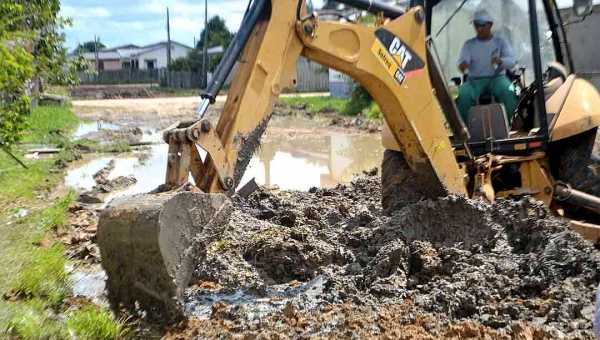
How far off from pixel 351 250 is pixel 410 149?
1006 millimetres

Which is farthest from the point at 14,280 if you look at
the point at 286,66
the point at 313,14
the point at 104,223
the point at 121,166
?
the point at 121,166

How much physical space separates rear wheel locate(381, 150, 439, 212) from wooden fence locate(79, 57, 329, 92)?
1658 inches

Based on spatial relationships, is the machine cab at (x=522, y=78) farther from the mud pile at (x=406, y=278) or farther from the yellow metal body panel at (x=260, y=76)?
the yellow metal body panel at (x=260, y=76)

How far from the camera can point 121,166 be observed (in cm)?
1541

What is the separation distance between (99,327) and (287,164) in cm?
1065

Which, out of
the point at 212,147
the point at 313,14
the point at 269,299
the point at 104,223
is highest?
the point at 313,14

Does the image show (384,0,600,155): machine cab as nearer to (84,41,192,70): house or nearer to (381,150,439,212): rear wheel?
(381,150,439,212): rear wheel

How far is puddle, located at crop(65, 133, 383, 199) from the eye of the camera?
12906mm

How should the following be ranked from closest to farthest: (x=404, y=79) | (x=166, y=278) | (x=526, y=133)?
(x=166, y=278) < (x=404, y=79) < (x=526, y=133)

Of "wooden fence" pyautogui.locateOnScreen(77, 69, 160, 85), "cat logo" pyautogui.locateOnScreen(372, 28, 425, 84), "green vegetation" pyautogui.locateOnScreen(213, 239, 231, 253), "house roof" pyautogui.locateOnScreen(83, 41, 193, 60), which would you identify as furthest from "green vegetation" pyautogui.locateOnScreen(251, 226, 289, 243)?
"house roof" pyautogui.locateOnScreen(83, 41, 193, 60)

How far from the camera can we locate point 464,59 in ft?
23.4

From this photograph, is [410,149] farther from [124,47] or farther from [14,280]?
[124,47]

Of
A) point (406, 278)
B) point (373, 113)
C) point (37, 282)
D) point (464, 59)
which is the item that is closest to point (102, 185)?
point (37, 282)

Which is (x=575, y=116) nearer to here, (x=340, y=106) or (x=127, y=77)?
(x=340, y=106)
